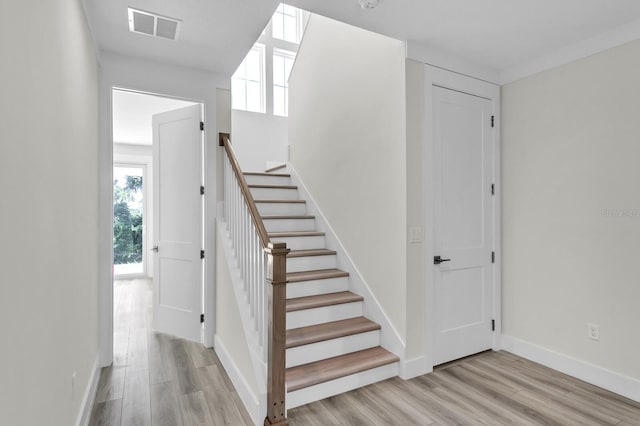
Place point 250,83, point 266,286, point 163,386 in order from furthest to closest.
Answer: point 250,83
point 163,386
point 266,286

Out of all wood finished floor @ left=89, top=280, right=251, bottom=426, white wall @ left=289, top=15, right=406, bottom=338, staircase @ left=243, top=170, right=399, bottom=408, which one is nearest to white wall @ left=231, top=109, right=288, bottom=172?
white wall @ left=289, top=15, right=406, bottom=338

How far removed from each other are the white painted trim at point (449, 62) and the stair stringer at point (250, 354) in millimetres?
2194

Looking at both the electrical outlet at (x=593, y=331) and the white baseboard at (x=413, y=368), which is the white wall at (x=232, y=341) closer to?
the white baseboard at (x=413, y=368)

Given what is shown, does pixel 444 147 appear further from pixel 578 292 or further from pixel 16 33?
pixel 16 33

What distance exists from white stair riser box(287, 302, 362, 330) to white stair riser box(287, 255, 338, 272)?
0.57 meters

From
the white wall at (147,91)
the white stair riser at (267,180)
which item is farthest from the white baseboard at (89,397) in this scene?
the white stair riser at (267,180)

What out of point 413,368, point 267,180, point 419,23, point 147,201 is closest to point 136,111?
point 267,180

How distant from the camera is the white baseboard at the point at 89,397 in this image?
6.65 feet

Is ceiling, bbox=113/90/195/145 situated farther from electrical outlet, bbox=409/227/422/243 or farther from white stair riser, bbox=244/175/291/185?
electrical outlet, bbox=409/227/422/243

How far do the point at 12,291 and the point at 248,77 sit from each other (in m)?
5.30

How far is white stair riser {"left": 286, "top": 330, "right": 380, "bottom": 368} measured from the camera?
101 inches

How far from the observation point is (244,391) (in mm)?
2391

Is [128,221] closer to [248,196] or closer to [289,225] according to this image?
[289,225]

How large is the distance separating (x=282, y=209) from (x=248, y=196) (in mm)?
1530
